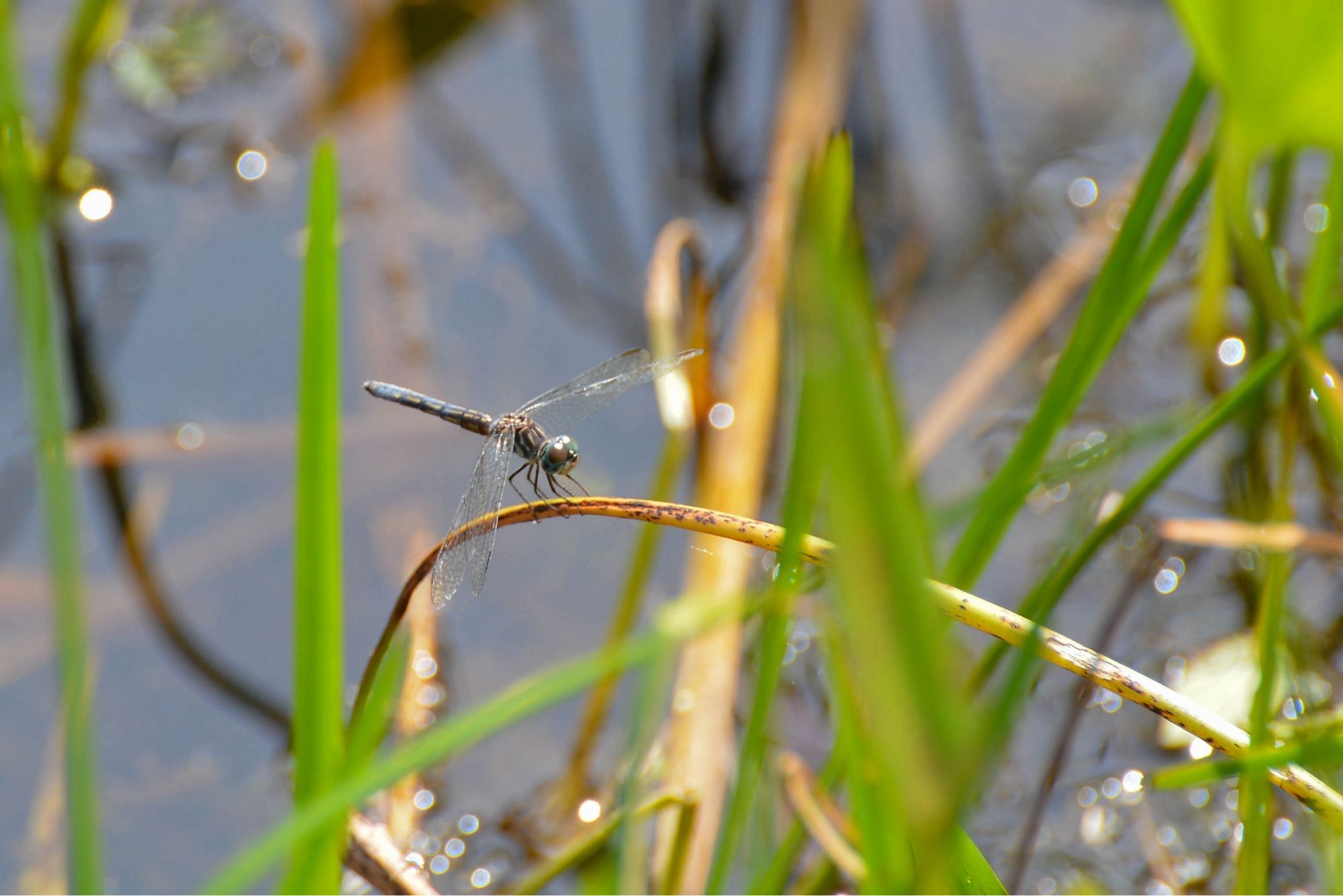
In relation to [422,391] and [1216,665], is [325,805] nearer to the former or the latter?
[1216,665]

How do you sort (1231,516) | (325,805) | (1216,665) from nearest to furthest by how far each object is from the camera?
(325,805)
(1216,665)
(1231,516)

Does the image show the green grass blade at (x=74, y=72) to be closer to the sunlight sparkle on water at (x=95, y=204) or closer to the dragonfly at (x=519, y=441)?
the sunlight sparkle on water at (x=95, y=204)

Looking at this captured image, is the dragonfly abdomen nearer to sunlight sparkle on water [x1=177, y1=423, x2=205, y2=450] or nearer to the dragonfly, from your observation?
the dragonfly

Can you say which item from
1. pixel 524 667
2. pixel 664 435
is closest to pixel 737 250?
pixel 664 435

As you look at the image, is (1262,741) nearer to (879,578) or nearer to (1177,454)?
(1177,454)

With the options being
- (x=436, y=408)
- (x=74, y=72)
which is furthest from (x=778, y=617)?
(x=74, y=72)

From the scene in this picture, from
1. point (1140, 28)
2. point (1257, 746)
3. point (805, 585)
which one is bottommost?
point (1257, 746)
